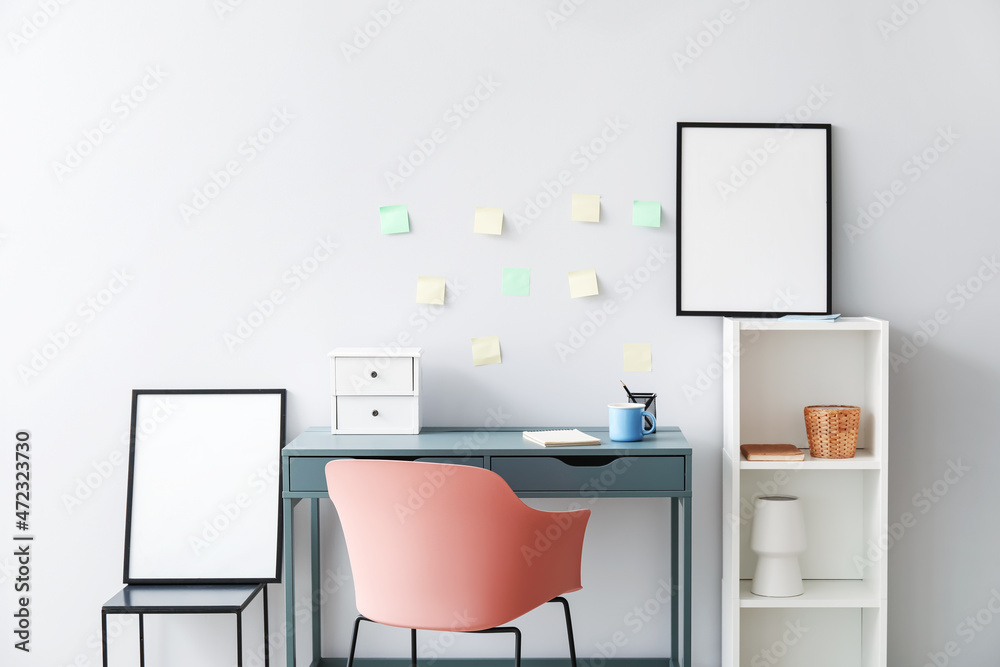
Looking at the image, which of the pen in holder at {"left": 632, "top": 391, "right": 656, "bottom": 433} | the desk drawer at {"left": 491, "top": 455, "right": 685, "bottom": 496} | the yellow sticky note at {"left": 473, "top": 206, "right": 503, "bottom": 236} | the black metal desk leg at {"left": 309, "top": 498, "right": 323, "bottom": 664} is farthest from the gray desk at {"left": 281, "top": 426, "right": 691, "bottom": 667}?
the yellow sticky note at {"left": 473, "top": 206, "right": 503, "bottom": 236}

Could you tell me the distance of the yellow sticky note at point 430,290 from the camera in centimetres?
239

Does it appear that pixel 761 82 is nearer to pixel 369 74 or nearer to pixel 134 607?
pixel 369 74

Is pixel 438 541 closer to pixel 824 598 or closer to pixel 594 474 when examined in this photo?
pixel 594 474

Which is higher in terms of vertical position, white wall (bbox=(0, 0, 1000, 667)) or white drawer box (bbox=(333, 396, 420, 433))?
white wall (bbox=(0, 0, 1000, 667))

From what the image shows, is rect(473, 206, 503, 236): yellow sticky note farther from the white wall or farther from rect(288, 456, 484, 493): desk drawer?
rect(288, 456, 484, 493): desk drawer

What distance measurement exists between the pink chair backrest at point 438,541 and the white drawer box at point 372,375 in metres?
0.48

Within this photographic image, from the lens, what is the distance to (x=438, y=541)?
5.59ft

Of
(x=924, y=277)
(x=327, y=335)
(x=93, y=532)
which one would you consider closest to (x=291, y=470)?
(x=327, y=335)

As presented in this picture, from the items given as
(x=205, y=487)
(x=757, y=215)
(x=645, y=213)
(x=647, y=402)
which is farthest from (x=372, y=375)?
(x=757, y=215)

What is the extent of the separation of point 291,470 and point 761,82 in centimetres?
181

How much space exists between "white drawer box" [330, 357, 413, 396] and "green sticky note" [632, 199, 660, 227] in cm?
83

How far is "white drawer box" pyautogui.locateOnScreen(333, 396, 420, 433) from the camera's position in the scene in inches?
87.8

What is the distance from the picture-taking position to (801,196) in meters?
2.36

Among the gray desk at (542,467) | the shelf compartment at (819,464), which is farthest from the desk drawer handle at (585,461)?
the shelf compartment at (819,464)
